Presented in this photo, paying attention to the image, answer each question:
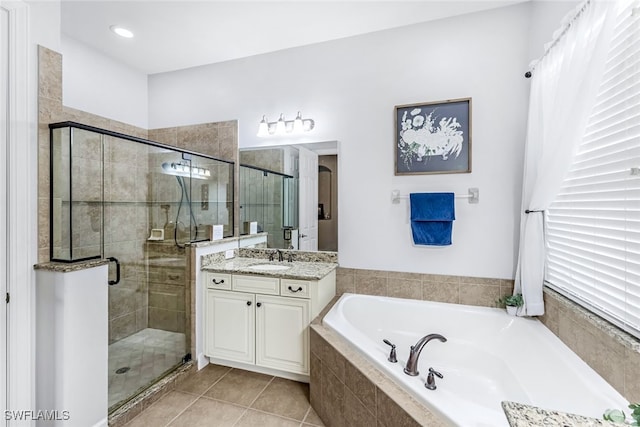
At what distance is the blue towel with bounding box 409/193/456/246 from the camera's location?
87.9 inches

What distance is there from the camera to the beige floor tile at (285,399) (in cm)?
194

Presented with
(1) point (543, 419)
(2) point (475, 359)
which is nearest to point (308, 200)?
(2) point (475, 359)

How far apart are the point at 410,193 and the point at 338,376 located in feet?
4.77

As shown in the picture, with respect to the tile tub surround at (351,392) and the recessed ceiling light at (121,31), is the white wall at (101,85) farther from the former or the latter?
the tile tub surround at (351,392)

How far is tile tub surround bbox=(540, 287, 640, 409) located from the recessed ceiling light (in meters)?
3.72

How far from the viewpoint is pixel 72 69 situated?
2512 mm

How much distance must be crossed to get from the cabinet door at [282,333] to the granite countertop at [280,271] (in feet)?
0.62

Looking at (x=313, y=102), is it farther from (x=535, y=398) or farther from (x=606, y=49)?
(x=535, y=398)

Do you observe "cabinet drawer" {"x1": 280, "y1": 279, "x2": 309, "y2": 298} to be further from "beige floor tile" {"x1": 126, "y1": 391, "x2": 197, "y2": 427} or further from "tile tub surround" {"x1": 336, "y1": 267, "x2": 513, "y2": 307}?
"beige floor tile" {"x1": 126, "y1": 391, "x2": 197, "y2": 427}

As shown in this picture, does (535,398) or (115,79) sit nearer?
(535,398)

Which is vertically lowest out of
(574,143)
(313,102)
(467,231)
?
(467,231)

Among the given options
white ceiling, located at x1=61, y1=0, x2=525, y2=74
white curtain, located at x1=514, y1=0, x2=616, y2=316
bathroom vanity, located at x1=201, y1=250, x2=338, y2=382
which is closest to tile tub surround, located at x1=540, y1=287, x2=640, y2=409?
white curtain, located at x1=514, y1=0, x2=616, y2=316

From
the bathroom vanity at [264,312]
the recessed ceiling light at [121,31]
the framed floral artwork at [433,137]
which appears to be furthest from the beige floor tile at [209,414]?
the recessed ceiling light at [121,31]

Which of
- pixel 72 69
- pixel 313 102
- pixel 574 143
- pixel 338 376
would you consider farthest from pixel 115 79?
pixel 574 143
